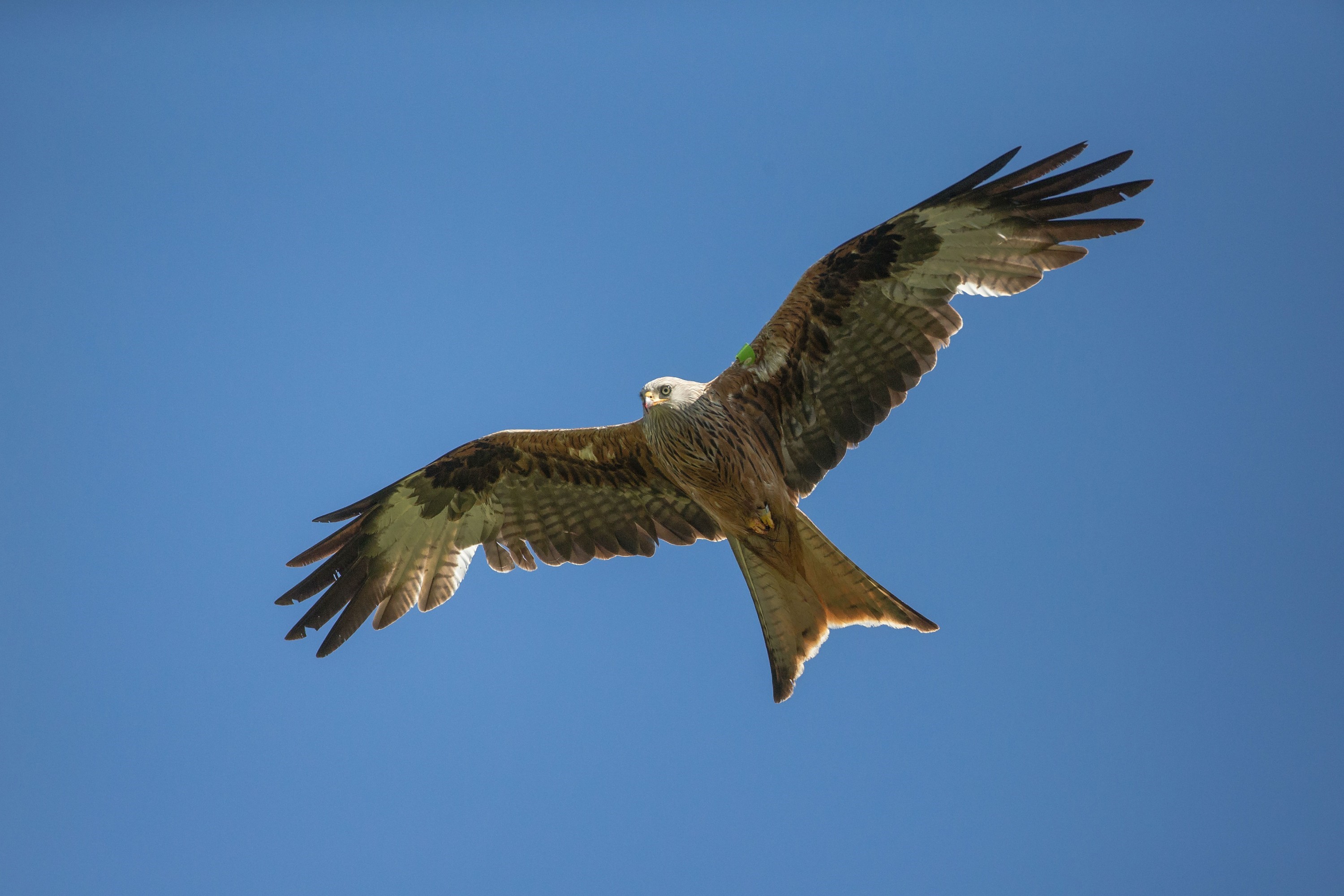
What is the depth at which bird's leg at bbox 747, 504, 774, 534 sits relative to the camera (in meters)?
6.63

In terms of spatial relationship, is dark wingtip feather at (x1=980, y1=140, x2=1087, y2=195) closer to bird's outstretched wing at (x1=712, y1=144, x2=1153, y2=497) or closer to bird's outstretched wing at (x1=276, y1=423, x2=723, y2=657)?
bird's outstretched wing at (x1=712, y1=144, x2=1153, y2=497)

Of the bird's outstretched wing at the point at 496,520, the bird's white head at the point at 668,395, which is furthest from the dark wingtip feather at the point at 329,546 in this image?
the bird's white head at the point at 668,395

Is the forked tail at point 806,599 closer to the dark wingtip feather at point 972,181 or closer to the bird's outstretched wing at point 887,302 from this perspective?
the bird's outstretched wing at point 887,302

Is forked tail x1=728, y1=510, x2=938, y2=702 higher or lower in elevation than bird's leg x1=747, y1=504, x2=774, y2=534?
lower

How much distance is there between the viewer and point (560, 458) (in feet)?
24.4

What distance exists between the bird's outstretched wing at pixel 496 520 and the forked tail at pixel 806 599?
2.60 feet

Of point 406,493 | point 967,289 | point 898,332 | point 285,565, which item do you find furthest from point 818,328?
point 285,565

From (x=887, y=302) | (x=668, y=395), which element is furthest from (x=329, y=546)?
(x=887, y=302)

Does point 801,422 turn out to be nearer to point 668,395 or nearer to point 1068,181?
point 668,395

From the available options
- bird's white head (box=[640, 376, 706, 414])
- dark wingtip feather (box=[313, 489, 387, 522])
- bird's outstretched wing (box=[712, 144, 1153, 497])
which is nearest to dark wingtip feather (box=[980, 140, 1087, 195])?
bird's outstretched wing (box=[712, 144, 1153, 497])

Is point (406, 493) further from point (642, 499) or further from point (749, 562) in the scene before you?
point (749, 562)

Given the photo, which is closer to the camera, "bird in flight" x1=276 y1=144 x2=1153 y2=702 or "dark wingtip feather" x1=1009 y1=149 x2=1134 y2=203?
"dark wingtip feather" x1=1009 y1=149 x2=1134 y2=203

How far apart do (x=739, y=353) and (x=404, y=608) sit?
3.13 metres

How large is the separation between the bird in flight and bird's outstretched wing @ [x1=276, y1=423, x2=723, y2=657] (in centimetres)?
2
